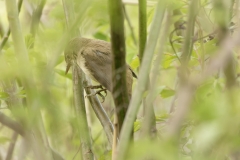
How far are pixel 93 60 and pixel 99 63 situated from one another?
0.23 feet

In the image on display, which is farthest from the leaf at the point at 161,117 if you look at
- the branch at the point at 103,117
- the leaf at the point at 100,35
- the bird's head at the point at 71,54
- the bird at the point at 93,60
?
the leaf at the point at 100,35

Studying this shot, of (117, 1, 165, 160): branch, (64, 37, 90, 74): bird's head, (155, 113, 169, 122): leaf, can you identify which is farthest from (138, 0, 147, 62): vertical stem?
(64, 37, 90, 74): bird's head

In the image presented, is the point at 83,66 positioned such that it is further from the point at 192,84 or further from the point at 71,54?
the point at 192,84

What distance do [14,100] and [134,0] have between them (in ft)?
4.85

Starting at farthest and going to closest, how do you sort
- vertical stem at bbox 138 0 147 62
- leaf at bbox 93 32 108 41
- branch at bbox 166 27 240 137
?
leaf at bbox 93 32 108 41, vertical stem at bbox 138 0 147 62, branch at bbox 166 27 240 137

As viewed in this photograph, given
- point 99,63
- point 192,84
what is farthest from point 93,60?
point 192,84

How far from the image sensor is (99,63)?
7.73 ft

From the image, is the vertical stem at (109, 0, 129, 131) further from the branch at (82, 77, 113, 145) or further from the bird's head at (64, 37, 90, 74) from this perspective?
the bird's head at (64, 37, 90, 74)

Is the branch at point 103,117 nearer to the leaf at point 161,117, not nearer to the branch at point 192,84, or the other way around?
the leaf at point 161,117

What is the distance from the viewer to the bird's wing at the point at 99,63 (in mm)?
2299

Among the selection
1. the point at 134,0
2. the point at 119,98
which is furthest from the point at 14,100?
the point at 134,0

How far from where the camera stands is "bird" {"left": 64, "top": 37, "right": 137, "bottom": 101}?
90.2 inches

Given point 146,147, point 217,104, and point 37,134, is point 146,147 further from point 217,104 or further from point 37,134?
point 37,134

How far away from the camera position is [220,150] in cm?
102
